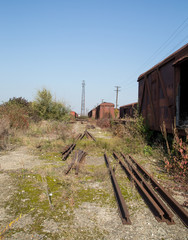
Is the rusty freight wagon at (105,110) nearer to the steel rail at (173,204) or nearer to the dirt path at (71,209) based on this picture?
the dirt path at (71,209)

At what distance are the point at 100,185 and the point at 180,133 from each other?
108 inches

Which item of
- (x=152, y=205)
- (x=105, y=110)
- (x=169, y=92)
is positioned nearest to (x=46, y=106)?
(x=105, y=110)

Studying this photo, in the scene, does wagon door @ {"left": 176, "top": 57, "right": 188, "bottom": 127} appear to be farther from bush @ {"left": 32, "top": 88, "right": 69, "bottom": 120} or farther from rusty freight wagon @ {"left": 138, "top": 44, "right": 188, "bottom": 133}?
bush @ {"left": 32, "top": 88, "right": 69, "bottom": 120}

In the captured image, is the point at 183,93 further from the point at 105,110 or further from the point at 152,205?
the point at 105,110

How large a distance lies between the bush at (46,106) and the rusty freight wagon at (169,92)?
13.4m

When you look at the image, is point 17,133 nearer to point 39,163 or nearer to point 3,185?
point 39,163

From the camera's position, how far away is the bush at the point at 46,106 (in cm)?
1920

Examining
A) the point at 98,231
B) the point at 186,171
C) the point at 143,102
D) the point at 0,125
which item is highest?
the point at 143,102

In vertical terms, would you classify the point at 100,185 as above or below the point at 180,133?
below

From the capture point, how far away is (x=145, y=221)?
106 inches

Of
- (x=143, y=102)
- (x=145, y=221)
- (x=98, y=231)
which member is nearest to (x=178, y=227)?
(x=145, y=221)

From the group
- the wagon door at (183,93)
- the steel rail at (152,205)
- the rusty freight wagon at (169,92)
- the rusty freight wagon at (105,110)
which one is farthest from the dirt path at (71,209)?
the rusty freight wagon at (105,110)

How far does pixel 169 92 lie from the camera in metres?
6.00

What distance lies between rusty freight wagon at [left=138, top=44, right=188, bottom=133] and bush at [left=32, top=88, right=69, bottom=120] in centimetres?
1343
